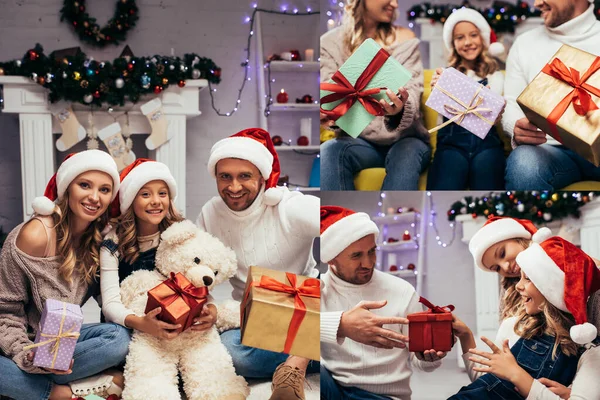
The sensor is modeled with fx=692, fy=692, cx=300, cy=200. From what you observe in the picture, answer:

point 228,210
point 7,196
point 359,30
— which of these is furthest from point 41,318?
point 359,30

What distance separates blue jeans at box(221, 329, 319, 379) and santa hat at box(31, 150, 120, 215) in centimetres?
68

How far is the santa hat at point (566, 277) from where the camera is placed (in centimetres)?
242

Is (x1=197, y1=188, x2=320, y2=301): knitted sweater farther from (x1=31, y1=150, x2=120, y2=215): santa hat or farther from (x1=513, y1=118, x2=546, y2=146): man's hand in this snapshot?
(x1=513, y1=118, x2=546, y2=146): man's hand

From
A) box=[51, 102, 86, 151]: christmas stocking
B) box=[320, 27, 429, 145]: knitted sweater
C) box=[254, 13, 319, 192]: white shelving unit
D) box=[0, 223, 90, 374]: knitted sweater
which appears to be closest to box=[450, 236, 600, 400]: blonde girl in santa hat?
box=[320, 27, 429, 145]: knitted sweater

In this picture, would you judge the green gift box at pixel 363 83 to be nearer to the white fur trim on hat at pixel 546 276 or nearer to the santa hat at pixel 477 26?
the santa hat at pixel 477 26

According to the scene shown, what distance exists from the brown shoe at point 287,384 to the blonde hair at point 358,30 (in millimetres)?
1216

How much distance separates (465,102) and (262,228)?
89 centimetres

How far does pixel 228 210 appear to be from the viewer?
2.63 metres

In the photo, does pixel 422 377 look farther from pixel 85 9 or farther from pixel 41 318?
pixel 85 9

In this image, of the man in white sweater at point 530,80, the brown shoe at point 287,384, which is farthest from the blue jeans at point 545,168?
the brown shoe at point 287,384

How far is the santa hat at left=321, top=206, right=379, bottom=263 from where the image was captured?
2.63m

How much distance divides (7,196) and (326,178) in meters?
1.19

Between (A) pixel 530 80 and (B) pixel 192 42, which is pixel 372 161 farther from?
(B) pixel 192 42

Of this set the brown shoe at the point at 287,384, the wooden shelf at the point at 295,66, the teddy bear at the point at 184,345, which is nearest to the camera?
the teddy bear at the point at 184,345
